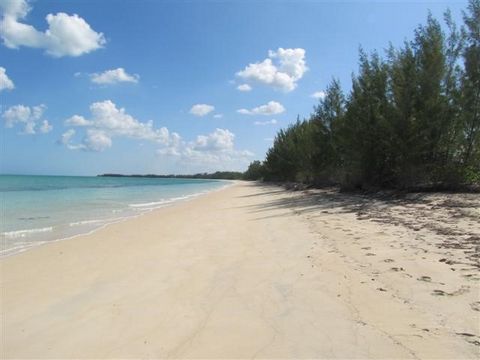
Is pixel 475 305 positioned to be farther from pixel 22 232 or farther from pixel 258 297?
pixel 22 232

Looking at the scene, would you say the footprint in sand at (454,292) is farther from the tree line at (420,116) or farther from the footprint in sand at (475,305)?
the tree line at (420,116)

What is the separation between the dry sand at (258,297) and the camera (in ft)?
12.0

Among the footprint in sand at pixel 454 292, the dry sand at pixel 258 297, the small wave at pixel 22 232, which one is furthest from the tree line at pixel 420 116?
the small wave at pixel 22 232

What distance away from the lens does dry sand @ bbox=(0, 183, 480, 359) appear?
367 centimetres

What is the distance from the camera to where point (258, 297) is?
5.07m

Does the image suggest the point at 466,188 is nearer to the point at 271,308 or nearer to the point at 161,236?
the point at 161,236

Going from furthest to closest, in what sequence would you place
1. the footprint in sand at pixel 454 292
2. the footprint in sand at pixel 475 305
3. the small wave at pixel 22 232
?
the small wave at pixel 22 232, the footprint in sand at pixel 454 292, the footprint in sand at pixel 475 305

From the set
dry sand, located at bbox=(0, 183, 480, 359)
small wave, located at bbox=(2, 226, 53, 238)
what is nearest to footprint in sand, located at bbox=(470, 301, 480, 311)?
dry sand, located at bbox=(0, 183, 480, 359)

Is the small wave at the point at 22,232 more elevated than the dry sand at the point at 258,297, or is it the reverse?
the dry sand at the point at 258,297

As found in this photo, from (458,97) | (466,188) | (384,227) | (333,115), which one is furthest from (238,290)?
(333,115)

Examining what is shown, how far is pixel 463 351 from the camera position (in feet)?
10.8

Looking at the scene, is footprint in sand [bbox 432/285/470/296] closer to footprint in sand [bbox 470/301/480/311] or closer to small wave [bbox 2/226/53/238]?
footprint in sand [bbox 470/301/480/311]

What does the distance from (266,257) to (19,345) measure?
4.60m

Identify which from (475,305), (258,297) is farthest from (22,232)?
(475,305)
